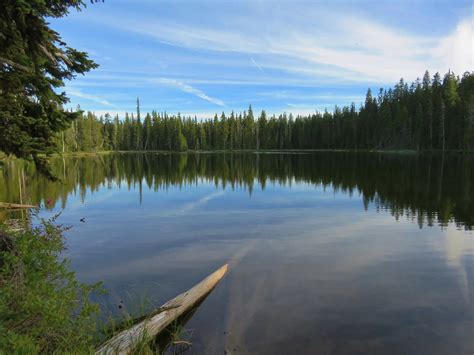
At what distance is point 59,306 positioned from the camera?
6.93 metres

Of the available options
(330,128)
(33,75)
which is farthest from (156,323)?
(330,128)

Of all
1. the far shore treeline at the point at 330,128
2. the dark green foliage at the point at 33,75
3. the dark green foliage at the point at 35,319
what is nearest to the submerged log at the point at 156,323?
the dark green foliage at the point at 35,319

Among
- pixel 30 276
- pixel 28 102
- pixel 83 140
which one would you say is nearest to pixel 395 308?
pixel 30 276

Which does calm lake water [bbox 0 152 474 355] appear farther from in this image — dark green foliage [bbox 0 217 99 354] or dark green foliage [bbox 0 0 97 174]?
dark green foliage [bbox 0 0 97 174]

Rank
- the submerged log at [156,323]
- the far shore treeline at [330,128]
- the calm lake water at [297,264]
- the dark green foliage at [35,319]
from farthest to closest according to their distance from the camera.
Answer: the far shore treeline at [330,128] → the calm lake water at [297,264] → the submerged log at [156,323] → the dark green foliage at [35,319]

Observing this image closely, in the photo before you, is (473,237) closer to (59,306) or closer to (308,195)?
(308,195)

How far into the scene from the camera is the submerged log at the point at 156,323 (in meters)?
6.52

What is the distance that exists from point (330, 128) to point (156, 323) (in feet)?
519

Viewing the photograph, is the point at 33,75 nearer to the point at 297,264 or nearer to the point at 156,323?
the point at 156,323

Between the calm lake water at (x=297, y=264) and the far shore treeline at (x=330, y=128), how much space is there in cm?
7360

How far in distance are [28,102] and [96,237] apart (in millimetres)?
9566

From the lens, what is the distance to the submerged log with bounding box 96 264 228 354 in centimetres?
652

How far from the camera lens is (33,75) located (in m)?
7.68

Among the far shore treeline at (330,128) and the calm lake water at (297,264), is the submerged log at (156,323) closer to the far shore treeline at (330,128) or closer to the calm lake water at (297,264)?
the calm lake water at (297,264)
